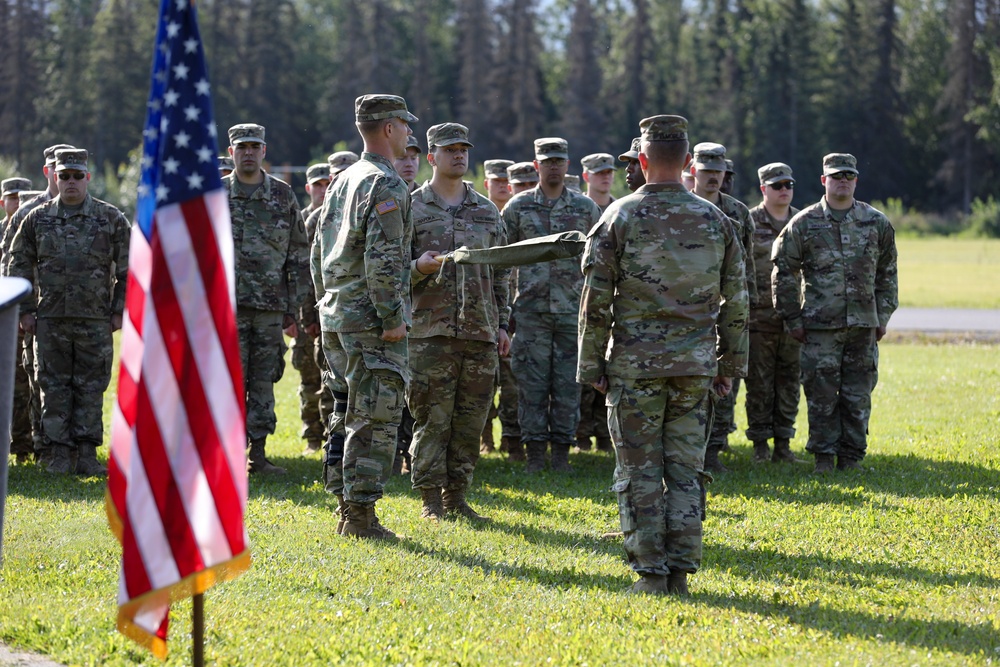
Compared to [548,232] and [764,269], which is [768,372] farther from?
[548,232]

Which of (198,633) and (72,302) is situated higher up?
(72,302)

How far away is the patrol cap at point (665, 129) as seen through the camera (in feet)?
20.4

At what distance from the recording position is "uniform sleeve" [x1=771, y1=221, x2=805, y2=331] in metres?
10.0

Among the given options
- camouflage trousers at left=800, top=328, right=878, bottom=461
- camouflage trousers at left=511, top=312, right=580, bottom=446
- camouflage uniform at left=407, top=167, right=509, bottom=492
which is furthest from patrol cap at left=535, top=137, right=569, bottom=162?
camouflage trousers at left=800, top=328, right=878, bottom=461

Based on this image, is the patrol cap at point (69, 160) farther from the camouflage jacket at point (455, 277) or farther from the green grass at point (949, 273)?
the green grass at point (949, 273)

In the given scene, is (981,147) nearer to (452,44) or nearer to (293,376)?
(452,44)

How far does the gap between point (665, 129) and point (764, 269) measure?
494 centimetres

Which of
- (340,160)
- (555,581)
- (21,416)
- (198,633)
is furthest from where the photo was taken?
(340,160)

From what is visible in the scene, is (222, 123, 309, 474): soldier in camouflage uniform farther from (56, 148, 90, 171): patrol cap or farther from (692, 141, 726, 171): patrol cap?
(692, 141, 726, 171): patrol cap

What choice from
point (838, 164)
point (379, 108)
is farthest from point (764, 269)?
point (379, 108)

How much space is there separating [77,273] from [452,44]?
76.1 meters

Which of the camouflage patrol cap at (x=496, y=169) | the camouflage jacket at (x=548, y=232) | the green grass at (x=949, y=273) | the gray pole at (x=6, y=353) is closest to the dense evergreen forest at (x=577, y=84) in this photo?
the green grass at (x=949, y=273)

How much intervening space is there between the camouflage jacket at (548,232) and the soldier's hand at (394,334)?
3.26m

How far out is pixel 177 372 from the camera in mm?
4262
